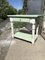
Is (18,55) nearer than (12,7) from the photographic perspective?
Yes

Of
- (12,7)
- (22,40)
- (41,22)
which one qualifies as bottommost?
(22,40)

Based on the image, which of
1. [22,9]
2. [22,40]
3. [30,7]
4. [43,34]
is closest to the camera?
[22,40]

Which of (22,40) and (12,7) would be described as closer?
(22,40)

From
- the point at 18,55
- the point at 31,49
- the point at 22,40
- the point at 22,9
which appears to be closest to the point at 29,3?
the point at 22,9

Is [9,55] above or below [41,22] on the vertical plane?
below

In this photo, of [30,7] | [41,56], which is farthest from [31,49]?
[30,7]

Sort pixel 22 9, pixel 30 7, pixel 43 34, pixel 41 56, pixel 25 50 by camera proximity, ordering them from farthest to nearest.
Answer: pixel 22 9 < pixel 30 7 < pixel 43 34 < pixel 25 50 < pixel 41 56

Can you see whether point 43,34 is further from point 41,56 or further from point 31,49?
point 41,56

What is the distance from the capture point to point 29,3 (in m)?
6.89

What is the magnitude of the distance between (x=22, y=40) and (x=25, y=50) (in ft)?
3.50

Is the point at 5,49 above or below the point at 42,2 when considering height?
below

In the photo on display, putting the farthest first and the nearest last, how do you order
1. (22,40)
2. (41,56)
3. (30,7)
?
(30,7)
(22,40)
(41,56)

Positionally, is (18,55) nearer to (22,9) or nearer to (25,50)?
(25,50)

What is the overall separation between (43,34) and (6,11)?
4337 millimetres
